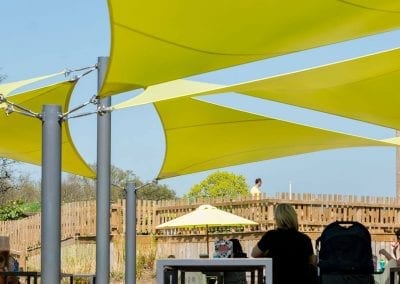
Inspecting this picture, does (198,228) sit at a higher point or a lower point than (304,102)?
lower

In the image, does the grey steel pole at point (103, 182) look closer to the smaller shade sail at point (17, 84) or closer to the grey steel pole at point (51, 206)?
the smaller shade sail at point (17, 84)

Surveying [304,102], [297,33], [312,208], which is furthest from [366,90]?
[312,208]

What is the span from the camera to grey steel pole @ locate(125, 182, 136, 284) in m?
10.5

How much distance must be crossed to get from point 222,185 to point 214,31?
3461cm

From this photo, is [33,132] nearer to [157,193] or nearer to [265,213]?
[265,213]

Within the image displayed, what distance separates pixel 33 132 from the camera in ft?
35.4

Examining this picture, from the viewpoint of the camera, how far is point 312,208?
61.0 ft

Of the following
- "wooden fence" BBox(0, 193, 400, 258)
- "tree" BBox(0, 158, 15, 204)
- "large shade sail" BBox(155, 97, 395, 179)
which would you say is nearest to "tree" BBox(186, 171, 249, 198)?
"tree" BBox(0, 158, 15, 204)

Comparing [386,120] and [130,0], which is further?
[386,120]

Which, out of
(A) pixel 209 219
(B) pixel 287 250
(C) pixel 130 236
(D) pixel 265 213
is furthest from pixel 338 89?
(D) pixel 265 213

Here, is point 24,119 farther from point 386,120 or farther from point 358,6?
point 358,6

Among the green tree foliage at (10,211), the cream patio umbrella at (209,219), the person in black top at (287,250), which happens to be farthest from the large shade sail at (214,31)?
the green tree foliage at (10,211)

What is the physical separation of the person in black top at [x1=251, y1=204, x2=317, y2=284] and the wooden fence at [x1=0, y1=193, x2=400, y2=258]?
1101cm

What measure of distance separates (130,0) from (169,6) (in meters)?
0.25
